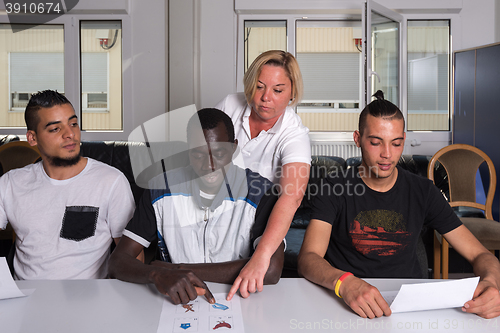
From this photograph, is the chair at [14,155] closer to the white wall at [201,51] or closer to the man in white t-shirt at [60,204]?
the man in white t-shirt at [60,204]

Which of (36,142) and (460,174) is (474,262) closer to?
(36,142)

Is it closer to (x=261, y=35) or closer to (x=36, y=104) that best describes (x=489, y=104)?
(x=261, y=35)

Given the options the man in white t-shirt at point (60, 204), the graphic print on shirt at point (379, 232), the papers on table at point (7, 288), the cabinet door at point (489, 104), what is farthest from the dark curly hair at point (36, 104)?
the cabinet door at point (489, 104)

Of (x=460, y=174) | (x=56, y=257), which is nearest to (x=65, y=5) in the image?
(x=56, y=257)

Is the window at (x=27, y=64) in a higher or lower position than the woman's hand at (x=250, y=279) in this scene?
higher

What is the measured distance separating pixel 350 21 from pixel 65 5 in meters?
3.07

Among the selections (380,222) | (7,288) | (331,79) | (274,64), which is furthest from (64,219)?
(331,79)

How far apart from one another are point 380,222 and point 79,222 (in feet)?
3.44

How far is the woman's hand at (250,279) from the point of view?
960mm

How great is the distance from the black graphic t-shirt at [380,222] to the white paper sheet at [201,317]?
0.53 meters

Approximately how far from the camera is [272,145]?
164 centimetres

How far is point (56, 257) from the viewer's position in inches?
53.1

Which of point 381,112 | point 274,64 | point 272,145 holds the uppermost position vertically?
point 274,64

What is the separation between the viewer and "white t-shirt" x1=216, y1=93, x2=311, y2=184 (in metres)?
1.58
